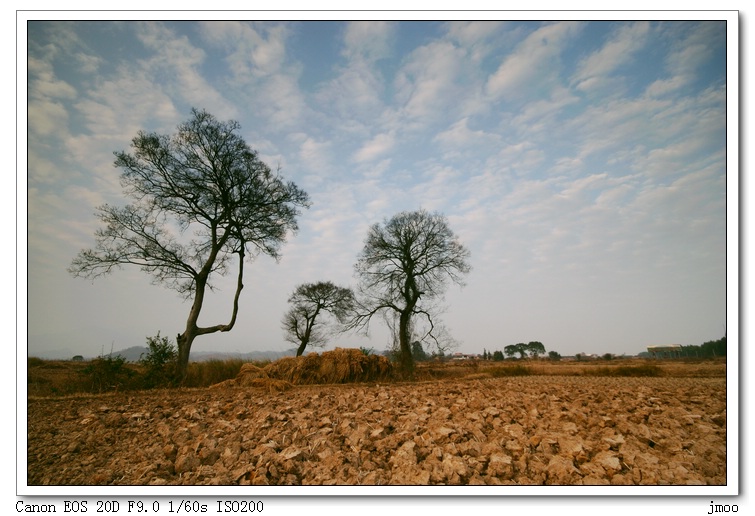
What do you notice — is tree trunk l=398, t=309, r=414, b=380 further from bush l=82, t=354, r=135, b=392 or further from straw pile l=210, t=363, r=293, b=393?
bush l=82, t=354, r=135, b=392

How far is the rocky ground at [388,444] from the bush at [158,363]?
13.0ft

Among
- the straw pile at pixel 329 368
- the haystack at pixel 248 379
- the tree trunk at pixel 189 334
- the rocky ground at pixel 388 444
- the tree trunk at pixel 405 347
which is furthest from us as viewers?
the tree trunk at pixel 405 347

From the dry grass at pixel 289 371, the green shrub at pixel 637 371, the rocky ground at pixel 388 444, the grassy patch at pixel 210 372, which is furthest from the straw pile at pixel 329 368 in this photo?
the green shrub at pixel 637 371

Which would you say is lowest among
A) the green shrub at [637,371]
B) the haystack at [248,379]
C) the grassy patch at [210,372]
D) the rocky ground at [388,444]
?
the green shrub at [637,371]

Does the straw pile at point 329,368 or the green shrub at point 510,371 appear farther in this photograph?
the green shrub at point 510,371

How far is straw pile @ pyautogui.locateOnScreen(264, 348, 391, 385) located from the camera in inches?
415

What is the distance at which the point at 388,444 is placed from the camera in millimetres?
3570

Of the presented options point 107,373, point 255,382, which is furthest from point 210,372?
point 255,382

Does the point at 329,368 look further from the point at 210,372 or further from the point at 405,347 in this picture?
the point at 405,347

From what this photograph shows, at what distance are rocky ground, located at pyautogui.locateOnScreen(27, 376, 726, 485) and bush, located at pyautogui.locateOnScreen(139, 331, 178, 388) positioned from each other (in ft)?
13.0

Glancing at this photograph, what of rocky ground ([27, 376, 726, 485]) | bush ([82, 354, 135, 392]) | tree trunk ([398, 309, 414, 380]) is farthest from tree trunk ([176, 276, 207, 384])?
tree trunk ([398, 309, 414, 380])

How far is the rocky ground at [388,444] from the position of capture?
3102 millimetres

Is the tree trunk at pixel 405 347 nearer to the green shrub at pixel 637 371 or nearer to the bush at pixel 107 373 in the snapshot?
the green shrub at pixel 637 371
